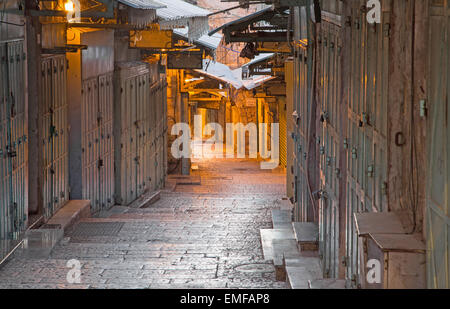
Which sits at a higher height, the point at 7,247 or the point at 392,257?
the point at 392,257

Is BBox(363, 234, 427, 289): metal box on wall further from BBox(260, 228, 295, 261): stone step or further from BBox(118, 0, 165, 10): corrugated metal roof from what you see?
BBox(118, 0, 165, 10): corrugated metal roof

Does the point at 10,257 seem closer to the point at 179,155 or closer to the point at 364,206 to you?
the point at 364,206

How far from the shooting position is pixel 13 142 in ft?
33.2

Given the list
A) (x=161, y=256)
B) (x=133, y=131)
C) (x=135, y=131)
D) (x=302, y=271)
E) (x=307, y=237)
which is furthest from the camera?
(x=135, y=131)

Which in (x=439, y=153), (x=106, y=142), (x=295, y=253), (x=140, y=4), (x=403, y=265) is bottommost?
(x=295, y=253)

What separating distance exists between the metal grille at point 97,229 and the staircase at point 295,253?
252 centimetres

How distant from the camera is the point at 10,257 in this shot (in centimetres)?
966

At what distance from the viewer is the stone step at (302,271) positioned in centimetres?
836

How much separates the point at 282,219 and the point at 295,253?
3.47 metres

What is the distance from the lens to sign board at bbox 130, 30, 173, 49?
722 inches

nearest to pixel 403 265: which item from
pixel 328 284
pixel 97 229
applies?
pixel 328 284

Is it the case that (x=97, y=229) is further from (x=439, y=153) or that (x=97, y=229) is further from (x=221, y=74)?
(x=221, y=74)

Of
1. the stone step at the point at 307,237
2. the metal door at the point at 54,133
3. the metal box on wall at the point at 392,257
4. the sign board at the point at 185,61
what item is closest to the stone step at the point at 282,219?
the stone step at the point at 307,237
